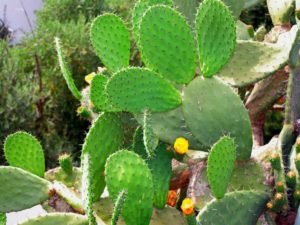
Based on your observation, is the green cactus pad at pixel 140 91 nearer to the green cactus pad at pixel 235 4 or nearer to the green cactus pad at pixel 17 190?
the green cactus pad at pixel 17 190

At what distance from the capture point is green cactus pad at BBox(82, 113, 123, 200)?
142 cm

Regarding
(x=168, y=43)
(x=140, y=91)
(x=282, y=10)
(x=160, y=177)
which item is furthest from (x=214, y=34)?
(x=282, y=10)

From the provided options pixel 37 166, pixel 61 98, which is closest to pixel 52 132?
pixel 61 98

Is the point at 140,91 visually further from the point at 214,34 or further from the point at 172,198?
the point at 172,198

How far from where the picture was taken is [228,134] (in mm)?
1459

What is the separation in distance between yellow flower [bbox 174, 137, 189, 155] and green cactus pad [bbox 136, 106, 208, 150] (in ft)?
0.10

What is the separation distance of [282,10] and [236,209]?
716 millimetres

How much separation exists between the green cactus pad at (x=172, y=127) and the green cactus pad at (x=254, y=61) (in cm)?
18

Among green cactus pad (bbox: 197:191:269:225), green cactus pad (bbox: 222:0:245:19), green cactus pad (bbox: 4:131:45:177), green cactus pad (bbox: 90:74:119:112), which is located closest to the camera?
green cactus pad (bbox: 197:191:269:225)

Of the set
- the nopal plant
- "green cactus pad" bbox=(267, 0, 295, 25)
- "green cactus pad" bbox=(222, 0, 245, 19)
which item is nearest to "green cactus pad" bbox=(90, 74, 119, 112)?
the nopal plant

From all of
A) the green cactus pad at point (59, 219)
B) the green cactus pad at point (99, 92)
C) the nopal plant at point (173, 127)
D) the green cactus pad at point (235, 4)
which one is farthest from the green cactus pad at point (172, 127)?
the green cactus pad at point (235, 4)

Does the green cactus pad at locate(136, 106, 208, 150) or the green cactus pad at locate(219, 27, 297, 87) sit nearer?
the green cactus pad at locate(136, 106, 208, 150)

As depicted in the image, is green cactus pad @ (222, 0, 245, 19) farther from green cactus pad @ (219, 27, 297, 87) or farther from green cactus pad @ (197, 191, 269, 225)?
green cactus pad @ (197, 191, 269, 225)

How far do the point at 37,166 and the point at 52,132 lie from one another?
9.18ft
